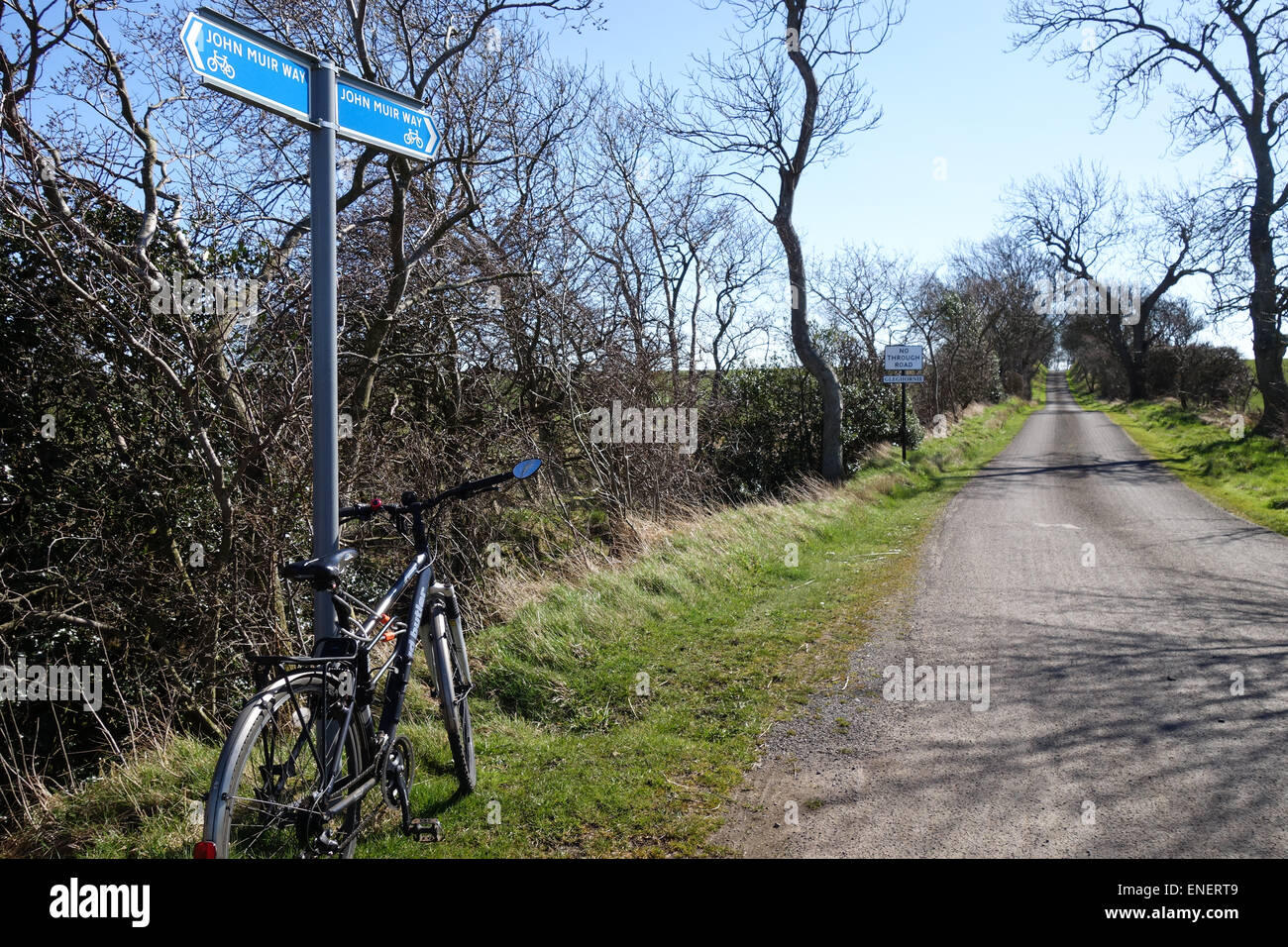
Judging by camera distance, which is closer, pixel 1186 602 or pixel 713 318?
pixel 1186 602

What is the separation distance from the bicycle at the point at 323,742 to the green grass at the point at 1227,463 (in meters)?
12.2

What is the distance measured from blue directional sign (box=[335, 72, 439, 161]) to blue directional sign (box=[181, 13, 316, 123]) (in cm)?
15

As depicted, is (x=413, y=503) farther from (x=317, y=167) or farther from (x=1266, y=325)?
(x=1266, y=325)

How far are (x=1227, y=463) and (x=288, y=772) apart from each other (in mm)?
20543

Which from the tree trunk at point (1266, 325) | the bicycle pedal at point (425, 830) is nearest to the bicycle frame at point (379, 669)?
the bicycle pedal at point (425, 830)

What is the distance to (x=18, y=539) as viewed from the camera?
16.5 ft

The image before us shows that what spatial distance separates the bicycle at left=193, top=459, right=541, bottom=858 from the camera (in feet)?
8.11

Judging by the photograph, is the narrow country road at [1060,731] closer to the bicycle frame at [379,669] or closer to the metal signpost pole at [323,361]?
the bicycle frame at [379,669]

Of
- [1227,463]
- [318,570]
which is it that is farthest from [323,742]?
[1227,463]

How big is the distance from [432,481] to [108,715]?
3069 millimetres

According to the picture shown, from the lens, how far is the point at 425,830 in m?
3.28

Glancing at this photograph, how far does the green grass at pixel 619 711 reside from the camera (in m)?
3.49
